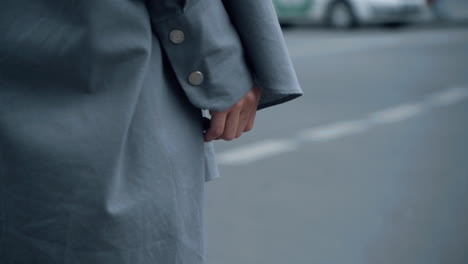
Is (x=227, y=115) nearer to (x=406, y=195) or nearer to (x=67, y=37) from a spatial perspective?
(x=67, y=37)

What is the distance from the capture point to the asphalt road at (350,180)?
3.97 m

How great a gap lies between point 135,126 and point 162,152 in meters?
0.07

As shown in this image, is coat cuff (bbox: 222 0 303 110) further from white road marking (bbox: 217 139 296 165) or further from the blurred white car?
the blurred white car

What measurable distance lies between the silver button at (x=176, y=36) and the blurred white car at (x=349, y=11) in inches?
632

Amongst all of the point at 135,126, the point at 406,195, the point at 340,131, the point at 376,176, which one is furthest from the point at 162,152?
the point at 340,131

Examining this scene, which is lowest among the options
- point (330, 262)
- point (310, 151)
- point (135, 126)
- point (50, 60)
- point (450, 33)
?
point (450, 33)

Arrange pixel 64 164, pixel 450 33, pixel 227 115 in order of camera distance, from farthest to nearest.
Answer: pixel 450 33 < pixel 227 115 < pixel 64 164

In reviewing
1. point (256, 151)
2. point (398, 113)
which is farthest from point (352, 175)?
point (398, 113)

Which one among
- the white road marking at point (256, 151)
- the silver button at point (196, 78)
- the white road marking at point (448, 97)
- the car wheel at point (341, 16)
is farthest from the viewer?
the car wheel at point (341, 16)

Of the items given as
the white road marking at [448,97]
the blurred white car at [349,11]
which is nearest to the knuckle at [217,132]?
the white road marking at [448,97]

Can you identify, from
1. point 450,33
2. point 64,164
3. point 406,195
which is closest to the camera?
point 64,164

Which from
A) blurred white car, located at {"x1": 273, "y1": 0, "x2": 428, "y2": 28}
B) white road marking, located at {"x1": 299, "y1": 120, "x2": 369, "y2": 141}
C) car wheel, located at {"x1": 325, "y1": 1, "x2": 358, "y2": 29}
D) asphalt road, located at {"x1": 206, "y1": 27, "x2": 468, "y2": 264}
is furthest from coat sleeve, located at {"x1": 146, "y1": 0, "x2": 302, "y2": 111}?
car wheel, located at {"x1": 325, "y1": 1, "x2": 358, "y2": 29}

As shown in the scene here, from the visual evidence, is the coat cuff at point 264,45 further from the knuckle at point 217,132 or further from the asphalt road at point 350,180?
the asphalt road at point 350,180

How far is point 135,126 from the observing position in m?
1.37
